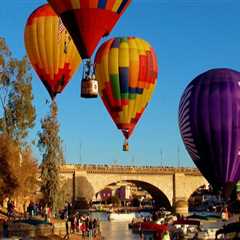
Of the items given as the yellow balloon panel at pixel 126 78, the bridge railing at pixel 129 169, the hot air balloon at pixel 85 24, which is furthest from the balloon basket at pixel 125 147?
the bridge railing at pixel 129 169

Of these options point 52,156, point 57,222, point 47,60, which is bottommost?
point 57,222

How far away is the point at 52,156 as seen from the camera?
39.2 metres

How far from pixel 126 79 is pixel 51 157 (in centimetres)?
731

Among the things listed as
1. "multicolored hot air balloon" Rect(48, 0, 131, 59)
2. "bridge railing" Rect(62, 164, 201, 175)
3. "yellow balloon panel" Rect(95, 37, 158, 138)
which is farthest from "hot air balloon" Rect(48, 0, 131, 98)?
"bridge railing" Rect(62, 164, 201, 175)

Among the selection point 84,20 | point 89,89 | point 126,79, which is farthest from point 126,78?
point 89,89

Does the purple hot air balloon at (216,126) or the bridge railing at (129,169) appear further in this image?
the bridge railing at (129,169)

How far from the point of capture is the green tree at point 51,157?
39.0 metres

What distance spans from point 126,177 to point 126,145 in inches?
1800

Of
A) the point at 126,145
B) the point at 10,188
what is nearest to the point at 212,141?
the point at 126,145

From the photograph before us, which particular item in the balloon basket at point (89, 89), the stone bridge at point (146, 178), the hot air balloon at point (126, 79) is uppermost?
the hot air balloon at point (126, 79)

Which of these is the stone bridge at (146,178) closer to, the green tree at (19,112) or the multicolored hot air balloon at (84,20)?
the green tree at (19,112)

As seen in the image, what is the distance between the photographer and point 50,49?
3372 centimetres

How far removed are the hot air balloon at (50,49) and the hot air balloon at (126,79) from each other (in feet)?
8.13

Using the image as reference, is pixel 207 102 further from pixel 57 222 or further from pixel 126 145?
pixel 57 222
